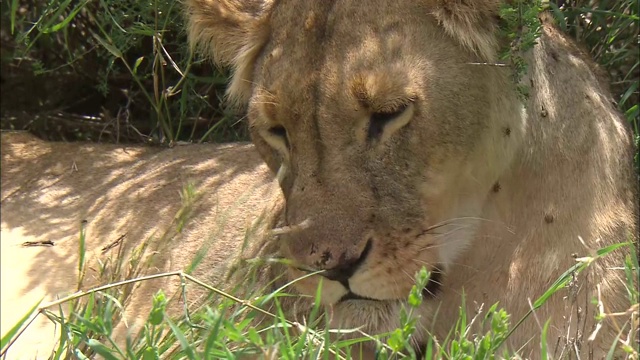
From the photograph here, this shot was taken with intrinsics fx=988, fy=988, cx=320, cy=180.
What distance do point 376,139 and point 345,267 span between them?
31 centimetres

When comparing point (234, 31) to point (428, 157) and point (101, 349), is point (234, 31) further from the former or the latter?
point (101, 349)

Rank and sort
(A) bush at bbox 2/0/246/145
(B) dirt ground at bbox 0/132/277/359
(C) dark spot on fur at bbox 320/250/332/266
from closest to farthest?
(C) dark spot on fur at bbox 320/250/332/266, (B) dirt ground at bbox 0/132/277/359, (A) bush at bbox 2/0/246/145

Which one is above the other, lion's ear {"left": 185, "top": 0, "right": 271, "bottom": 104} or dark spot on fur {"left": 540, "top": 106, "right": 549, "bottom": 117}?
lion's ear {"left": 185, "top": 0, "right": 271, "bottom": 104}

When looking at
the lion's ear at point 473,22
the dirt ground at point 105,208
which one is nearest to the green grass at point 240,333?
the lion's ear at point 473,22

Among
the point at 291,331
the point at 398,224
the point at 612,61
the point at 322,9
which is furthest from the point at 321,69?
the point at 612,61

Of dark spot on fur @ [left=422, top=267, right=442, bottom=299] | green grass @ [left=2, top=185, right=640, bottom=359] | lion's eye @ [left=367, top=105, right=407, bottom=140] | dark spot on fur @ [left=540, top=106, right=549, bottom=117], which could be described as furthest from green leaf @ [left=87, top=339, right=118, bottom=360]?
Result: dark spot on fur @ [left=540, top=106, right=549, bottom=117]

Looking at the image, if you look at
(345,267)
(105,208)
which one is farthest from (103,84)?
(345,267)

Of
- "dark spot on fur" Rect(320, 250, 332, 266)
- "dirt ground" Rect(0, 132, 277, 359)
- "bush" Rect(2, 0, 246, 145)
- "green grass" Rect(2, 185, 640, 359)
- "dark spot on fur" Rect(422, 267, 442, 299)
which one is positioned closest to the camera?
"green grass" Rect(2, 185, 640, 359)

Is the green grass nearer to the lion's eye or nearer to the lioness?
the lioness

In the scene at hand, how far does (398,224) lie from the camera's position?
226cm

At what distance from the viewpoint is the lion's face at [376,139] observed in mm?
2227

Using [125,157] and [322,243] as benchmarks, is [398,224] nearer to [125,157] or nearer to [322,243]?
[322,243]

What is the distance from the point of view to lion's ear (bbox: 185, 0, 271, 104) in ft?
8.66

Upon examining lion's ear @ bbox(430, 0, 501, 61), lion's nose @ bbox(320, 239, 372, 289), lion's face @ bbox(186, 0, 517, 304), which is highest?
lion's ear @ bbox(430, 0, 501, 61)
